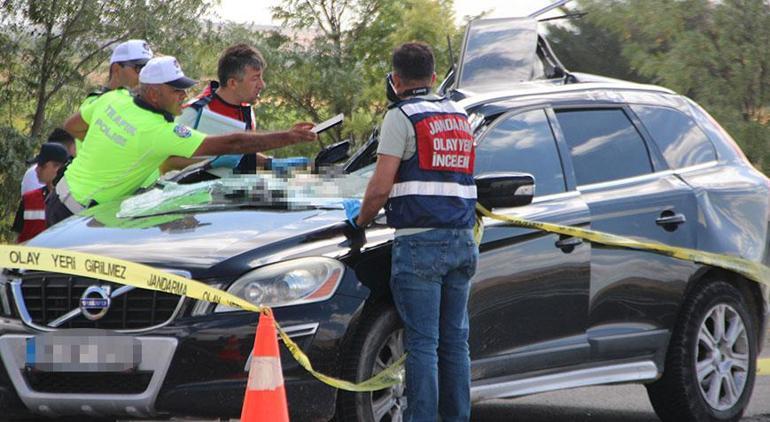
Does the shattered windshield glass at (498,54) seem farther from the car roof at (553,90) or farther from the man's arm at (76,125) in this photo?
the man's arm at (76,125)

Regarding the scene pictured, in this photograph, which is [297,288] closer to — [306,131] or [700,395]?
[306,131]

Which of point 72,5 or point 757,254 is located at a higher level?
point 72,5

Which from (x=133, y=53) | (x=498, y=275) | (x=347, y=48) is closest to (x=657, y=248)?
(x=498, y=275)

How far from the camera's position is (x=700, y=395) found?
24.7 ft

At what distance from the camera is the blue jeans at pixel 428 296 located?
5957 millimetres

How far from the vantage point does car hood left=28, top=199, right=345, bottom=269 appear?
591cm

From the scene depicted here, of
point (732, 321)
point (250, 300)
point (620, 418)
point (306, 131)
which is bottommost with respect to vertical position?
point (620, 418)

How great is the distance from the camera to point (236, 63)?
25.5 feet

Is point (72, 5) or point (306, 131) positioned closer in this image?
point (306, 131)

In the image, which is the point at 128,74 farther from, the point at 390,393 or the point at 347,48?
the point at 347,48

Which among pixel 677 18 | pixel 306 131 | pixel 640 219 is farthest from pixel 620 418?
pixel 677 18

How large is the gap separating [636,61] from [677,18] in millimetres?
848

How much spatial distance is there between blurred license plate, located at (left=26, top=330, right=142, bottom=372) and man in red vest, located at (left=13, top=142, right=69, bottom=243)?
4.25m

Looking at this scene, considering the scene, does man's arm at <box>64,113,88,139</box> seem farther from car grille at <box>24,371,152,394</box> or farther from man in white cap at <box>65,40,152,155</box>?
car grille at <box>24,371,152,394</box>
